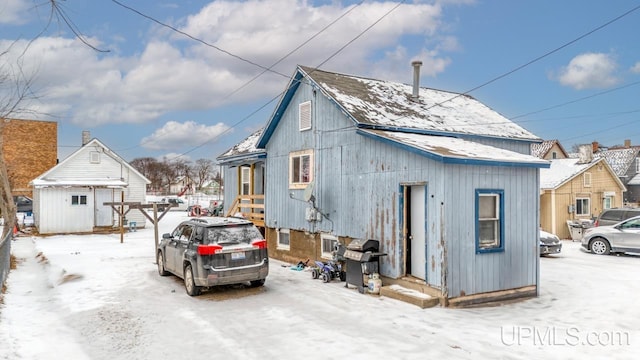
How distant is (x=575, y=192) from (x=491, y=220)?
719 inches

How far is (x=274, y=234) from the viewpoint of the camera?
1788 centimetres

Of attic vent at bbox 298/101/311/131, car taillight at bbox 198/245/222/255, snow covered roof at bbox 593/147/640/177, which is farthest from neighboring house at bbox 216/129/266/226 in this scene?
snow covered roof at bbox 593/147/640/177

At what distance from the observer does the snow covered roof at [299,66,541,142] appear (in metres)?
13.5

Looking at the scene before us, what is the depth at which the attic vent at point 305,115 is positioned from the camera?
1555 centimetres

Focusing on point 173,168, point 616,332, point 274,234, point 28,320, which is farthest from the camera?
point 173,168

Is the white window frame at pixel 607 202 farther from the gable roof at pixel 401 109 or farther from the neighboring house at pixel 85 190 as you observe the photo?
the neighboring house at pixel 85 190

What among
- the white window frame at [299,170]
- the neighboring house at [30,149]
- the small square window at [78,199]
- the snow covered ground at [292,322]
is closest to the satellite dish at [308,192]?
Result: the white window frame at [299,170]

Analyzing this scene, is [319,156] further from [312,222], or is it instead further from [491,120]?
[491,120]

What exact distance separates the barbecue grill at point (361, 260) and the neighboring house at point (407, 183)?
0.96 ft

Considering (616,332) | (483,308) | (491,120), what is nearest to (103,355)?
(483,308)

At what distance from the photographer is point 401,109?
14664mm

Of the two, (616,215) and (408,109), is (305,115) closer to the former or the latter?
(408,109)

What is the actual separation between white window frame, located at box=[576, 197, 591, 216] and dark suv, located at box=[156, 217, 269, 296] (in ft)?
70.9

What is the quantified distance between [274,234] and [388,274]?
6.98 metres
